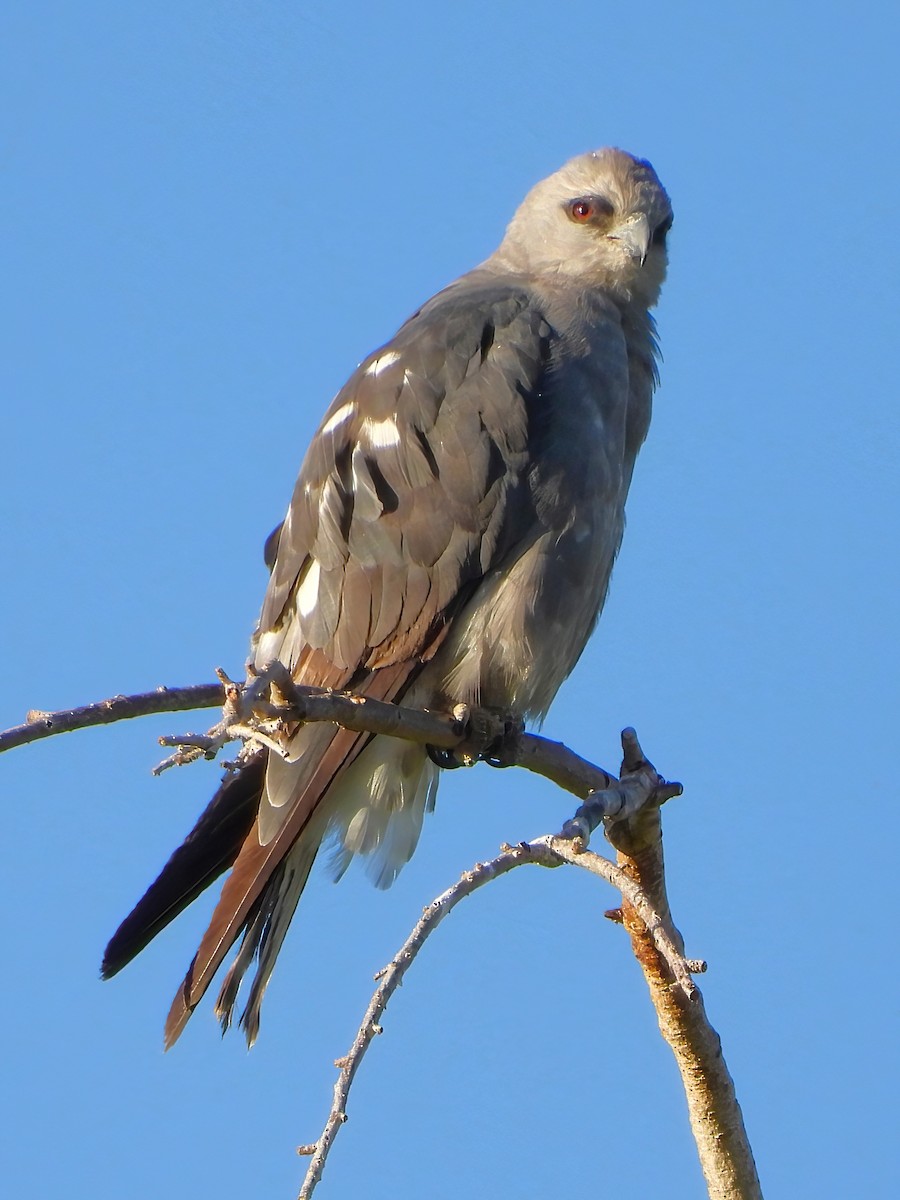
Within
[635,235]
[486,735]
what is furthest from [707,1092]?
[635,235]

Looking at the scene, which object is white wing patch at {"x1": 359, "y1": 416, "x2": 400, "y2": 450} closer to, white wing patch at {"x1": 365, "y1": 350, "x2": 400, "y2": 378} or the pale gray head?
white wing patch at {"x1": 365, "y1": 350, "x2": 400, "y2": 378}

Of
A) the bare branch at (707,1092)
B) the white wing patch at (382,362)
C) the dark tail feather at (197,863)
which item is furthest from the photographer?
the white wing patch at (382,362)

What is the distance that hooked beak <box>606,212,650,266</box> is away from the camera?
218 inches

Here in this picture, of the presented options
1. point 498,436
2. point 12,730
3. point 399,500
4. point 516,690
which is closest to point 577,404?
point 498,436

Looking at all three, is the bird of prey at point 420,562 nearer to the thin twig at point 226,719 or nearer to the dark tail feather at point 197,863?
the dark tail feather at point 197,863

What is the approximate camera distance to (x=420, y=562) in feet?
15.4

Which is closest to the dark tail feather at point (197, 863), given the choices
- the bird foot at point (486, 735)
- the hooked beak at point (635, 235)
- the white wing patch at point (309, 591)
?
the white wing patch at point (309, 591)

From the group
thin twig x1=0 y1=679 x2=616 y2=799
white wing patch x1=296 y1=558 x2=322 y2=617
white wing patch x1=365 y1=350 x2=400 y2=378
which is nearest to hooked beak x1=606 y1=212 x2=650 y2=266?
white wing patch x1=365 y1=350 x2=400 y2=378

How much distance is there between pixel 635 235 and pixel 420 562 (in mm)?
1752

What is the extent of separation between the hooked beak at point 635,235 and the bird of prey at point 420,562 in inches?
18.0

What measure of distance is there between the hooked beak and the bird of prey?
1.50ft

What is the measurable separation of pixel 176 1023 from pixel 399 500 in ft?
5.86

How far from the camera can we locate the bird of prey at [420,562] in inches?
180

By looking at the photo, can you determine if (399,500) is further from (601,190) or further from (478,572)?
(601,190)
